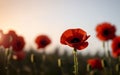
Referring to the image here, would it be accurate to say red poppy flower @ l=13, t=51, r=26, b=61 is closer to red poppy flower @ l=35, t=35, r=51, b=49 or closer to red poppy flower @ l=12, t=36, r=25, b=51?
red poppy flower @ l=12, t=36, r=25, b=51

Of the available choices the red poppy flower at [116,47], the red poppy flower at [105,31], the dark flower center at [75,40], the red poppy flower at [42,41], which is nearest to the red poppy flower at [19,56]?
the red poppy flower at [42,41]

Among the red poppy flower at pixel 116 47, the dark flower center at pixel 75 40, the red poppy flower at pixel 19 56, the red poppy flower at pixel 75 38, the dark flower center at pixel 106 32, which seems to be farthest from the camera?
the dark flower center at pixel 106 32

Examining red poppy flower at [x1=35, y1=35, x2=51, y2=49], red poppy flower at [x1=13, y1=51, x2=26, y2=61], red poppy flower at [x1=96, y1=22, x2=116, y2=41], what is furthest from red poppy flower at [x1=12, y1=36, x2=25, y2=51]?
red poppy flower at [x1=96, y1=22, x2=116, y2=41]

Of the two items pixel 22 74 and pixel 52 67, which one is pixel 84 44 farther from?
pixel 52 67

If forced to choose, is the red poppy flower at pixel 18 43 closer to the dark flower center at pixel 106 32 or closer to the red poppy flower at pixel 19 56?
the red poppy flower at pixel 19 56

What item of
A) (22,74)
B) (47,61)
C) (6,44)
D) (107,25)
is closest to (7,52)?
(6,44)

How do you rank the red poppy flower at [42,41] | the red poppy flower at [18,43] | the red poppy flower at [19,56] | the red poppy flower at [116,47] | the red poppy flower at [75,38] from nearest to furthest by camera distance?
the red poppy flower at [75,38]
the red poppy flower at [18,43]
the red poppy flower at [116,47]
the red poppy flower at [19,56]
the red poppy flower at [42,41]
